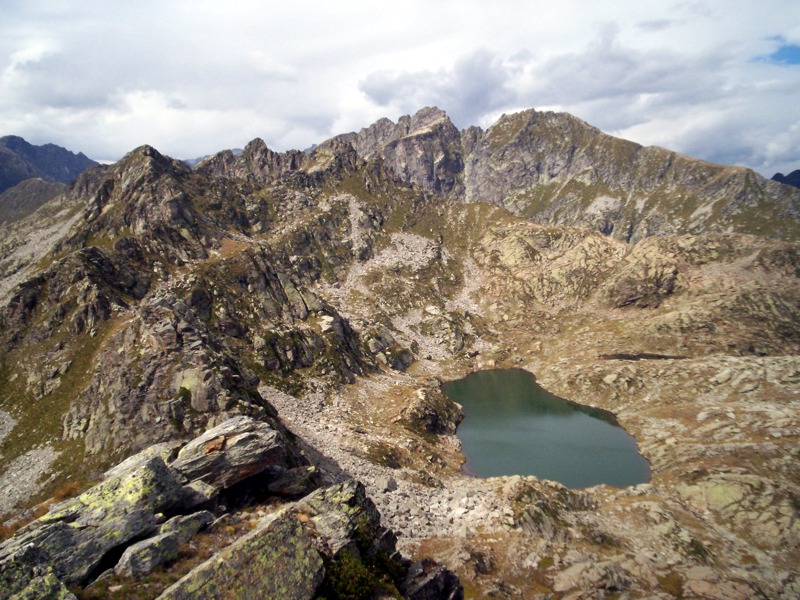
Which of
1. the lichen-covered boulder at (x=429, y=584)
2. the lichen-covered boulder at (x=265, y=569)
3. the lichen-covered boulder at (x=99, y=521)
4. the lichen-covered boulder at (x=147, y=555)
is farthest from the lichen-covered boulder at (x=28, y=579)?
the lichen-covered boulder at (x=429, y=584)

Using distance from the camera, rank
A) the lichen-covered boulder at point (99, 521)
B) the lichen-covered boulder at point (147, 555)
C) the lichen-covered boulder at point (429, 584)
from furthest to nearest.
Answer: the lichen-covered boulder at point (429, 584) < the lichen-covered boulder at point (147, 555) < the lichen-covered boulder at point (99, 521)

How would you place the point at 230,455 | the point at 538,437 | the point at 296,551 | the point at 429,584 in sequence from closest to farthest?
1. the point at 296,551
2. the point at 429,584
3. the point at 230,455
4. the point at 538,437

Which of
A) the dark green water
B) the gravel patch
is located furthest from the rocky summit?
the dark green water

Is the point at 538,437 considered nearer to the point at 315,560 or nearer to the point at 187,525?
the point at 315,560

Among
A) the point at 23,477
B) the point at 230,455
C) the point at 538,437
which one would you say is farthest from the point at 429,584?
the point at 538,437

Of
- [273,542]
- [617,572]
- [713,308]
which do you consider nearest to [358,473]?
[617,572]

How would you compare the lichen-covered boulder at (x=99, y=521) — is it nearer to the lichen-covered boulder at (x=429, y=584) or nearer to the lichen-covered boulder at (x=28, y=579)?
the lichen-covered boulder at (x=28, y=579)

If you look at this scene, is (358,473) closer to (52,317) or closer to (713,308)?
(52,317)

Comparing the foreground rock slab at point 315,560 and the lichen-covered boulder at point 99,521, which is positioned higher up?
the lichen-covered boulder at point 99,521
